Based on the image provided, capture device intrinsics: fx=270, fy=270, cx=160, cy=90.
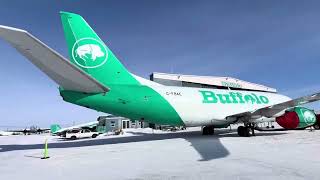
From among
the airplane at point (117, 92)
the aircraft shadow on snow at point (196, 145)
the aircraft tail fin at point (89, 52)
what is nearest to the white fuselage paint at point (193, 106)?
the airplane at point (117, 92)

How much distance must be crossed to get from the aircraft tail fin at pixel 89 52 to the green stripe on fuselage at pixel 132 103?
842 millimetres

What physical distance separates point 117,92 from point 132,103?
3.60 feet

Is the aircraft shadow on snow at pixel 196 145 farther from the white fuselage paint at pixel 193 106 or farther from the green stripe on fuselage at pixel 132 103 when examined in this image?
the green stripe on fuselage at pixel 132 103

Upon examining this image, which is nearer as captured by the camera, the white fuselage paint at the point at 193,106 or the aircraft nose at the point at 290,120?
the white fuselage paint at the point at 193,106

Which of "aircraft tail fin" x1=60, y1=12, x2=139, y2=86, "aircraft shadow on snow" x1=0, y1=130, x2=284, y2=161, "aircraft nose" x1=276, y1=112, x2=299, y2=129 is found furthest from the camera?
"aircraft nose" x1=276, y1=112, x2=299, y2=129

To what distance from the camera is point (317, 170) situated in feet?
24.1

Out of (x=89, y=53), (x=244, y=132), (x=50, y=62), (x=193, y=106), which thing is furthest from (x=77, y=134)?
(x=50, y=62)

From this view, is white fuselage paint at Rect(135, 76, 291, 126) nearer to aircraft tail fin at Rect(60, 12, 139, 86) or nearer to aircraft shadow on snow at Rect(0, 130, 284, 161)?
aircraft shadow on snow at Rect(0, 130, 284, 161)

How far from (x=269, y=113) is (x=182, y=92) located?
6.08 m

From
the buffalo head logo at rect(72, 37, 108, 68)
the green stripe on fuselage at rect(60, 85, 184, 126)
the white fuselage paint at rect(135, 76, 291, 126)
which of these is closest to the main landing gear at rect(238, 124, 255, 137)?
the white fuselage paint at rect(135, 76, 291, 126)

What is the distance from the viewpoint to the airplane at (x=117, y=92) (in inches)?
449

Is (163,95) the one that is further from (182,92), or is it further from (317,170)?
(317,170)

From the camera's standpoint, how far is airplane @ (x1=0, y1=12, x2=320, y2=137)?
11.4 metres

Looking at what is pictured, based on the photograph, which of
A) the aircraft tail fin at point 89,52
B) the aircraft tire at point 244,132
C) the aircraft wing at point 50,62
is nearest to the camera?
the aircraft wing at point 50,62
